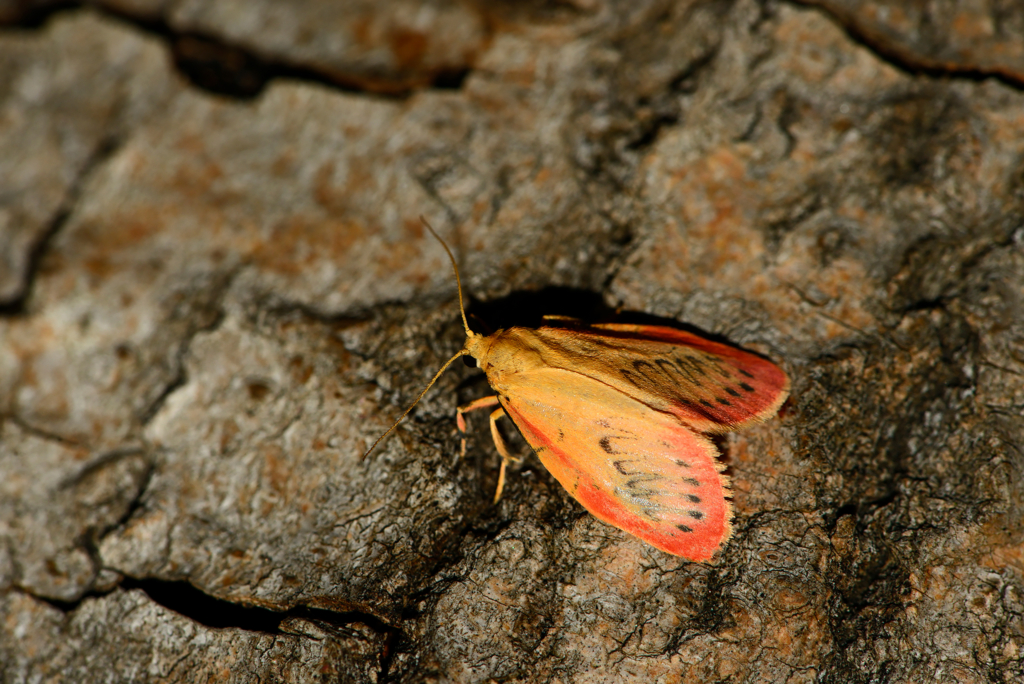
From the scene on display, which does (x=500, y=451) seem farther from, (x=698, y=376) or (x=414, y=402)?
(x=698, y=376)

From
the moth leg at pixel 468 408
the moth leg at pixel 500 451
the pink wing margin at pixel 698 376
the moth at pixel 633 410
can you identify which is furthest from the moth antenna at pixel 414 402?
the pink wing margin at pixel 698 376

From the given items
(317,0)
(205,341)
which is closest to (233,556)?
(205,341)

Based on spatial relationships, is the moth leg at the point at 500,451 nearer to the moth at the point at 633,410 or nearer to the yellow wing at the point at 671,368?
the moth at the point at 633,410

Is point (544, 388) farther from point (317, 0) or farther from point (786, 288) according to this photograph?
point (317, 0)

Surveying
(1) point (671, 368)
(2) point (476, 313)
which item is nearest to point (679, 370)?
(1) point (671, 368)

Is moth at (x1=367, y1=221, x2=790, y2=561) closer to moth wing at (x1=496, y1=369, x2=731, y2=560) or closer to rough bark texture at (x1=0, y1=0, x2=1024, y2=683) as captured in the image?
moth wing at (x1=496, y1=369, x2=731, y2=560)

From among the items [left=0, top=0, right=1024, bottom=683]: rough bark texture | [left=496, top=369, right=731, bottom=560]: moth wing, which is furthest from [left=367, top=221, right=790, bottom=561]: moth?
[left=0, top=0, right=1024, bottom=683]: rough bark texture
